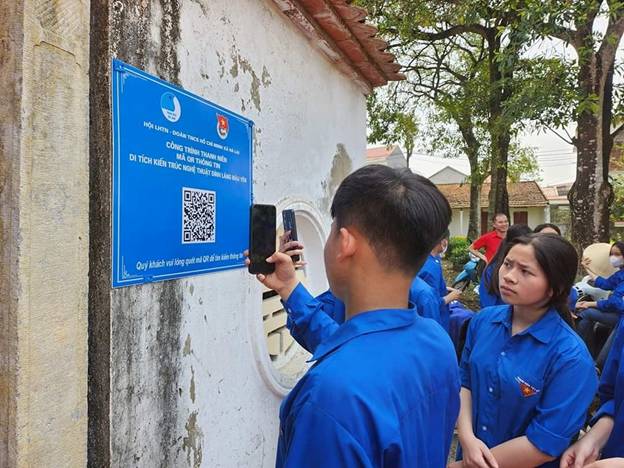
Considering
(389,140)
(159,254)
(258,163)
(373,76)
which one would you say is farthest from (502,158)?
(159,254)

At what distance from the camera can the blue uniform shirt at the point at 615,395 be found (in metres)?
2.01

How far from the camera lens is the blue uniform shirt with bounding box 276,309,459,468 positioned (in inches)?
36.7

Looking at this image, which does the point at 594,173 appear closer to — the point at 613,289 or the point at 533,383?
the point at 613,289

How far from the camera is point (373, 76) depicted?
4.39m

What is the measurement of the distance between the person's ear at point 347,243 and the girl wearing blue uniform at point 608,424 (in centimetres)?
150

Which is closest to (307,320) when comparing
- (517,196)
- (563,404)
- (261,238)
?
(261,238)

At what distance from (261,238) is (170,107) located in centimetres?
60

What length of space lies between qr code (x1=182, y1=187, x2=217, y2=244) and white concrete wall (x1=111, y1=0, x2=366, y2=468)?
0.18 m

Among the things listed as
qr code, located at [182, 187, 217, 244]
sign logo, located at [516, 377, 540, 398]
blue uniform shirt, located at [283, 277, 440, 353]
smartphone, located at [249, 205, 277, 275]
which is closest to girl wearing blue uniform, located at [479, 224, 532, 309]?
sign logo, located at [516, 377, 540, 398]

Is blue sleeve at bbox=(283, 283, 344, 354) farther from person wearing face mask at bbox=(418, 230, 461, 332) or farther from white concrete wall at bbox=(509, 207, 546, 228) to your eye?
white concrete wall at bbox=(509, 207, 546, 228)

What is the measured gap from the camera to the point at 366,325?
1.11 m

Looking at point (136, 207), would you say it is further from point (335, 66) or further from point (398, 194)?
point (335, 66)

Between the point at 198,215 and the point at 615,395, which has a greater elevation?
the point at 198,215

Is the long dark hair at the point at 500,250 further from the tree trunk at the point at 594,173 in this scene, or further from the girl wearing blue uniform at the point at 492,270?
the tree trunk at the point at 594,173
